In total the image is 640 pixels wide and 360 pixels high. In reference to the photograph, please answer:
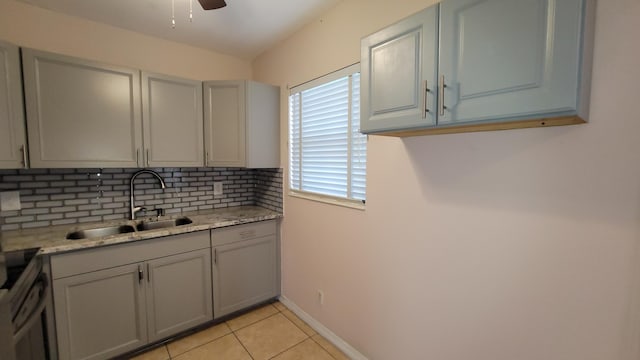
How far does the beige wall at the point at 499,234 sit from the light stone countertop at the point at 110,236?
95 centimetres

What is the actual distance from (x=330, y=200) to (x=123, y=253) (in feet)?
5.01

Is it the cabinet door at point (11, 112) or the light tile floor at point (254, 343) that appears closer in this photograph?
the cabinet door at point (11, 112)

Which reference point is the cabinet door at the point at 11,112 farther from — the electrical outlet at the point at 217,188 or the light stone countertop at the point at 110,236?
the electrical outlet at the point at 217,188

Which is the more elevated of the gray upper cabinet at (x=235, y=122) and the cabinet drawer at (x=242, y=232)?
the gray upper cabinet at (x=235, y=122)

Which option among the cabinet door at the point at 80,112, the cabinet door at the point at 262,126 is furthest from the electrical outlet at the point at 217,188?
the cabinet door at the point at 80,112

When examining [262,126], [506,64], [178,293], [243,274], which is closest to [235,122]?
[262,126]

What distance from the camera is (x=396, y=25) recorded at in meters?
1.21

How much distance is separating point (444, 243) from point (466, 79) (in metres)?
0.83

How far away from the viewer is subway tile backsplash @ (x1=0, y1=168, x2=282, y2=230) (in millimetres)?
2018

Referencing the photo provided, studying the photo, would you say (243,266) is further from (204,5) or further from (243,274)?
(204,5)

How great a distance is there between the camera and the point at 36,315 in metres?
1.37

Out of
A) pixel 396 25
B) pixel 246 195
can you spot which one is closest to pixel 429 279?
pixel 396 25

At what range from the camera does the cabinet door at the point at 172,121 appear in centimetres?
222

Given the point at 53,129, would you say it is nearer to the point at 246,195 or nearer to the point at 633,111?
the point at 246,195
